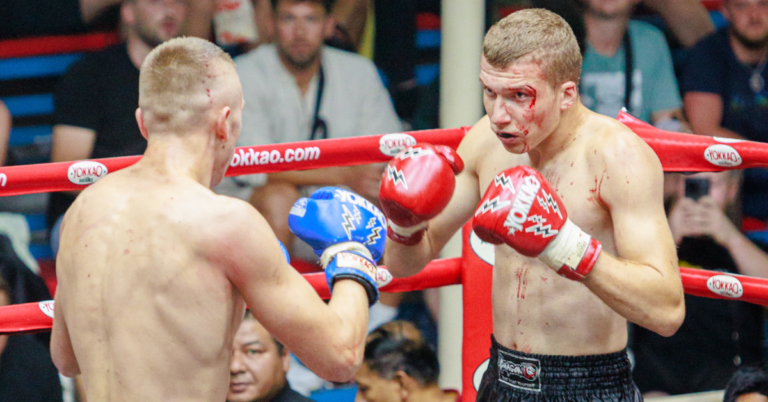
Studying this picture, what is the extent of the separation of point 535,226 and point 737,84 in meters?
2.51

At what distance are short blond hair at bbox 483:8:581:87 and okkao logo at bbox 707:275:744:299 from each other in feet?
2.49

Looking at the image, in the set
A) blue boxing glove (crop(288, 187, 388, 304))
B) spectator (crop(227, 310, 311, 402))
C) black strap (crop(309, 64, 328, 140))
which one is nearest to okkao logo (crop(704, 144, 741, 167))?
blue boxing glove (crop(288, 187, 388, 304))

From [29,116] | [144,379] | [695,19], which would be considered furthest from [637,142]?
[29,116]

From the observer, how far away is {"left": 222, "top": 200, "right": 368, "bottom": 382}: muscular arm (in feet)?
4.26

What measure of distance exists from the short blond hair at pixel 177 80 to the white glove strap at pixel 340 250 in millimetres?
390

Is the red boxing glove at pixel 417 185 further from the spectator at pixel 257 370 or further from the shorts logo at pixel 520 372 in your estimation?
the spectator at pixel 257 370

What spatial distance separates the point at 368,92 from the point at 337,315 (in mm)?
2086

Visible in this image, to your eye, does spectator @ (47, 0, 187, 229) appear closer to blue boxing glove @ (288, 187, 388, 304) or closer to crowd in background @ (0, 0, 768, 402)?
crowd in background @ (0, 0, 768, 402)

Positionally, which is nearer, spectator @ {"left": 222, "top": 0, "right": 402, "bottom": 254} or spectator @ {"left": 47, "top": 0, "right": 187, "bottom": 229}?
spectator @ {"left": 47, "top": 0, "right": 187, "bottom": 229}

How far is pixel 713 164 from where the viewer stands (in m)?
1.96

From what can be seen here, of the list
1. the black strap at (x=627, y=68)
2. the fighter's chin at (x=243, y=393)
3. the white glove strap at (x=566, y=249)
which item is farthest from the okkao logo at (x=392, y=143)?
the black strap at (x=627, y=68)

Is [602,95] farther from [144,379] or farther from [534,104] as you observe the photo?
[144,379]

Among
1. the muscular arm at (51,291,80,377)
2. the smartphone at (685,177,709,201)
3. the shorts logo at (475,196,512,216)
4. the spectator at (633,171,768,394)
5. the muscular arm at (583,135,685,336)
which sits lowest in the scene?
the spectator at (633,171,768,394)

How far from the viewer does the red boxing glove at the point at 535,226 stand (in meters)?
1.46
